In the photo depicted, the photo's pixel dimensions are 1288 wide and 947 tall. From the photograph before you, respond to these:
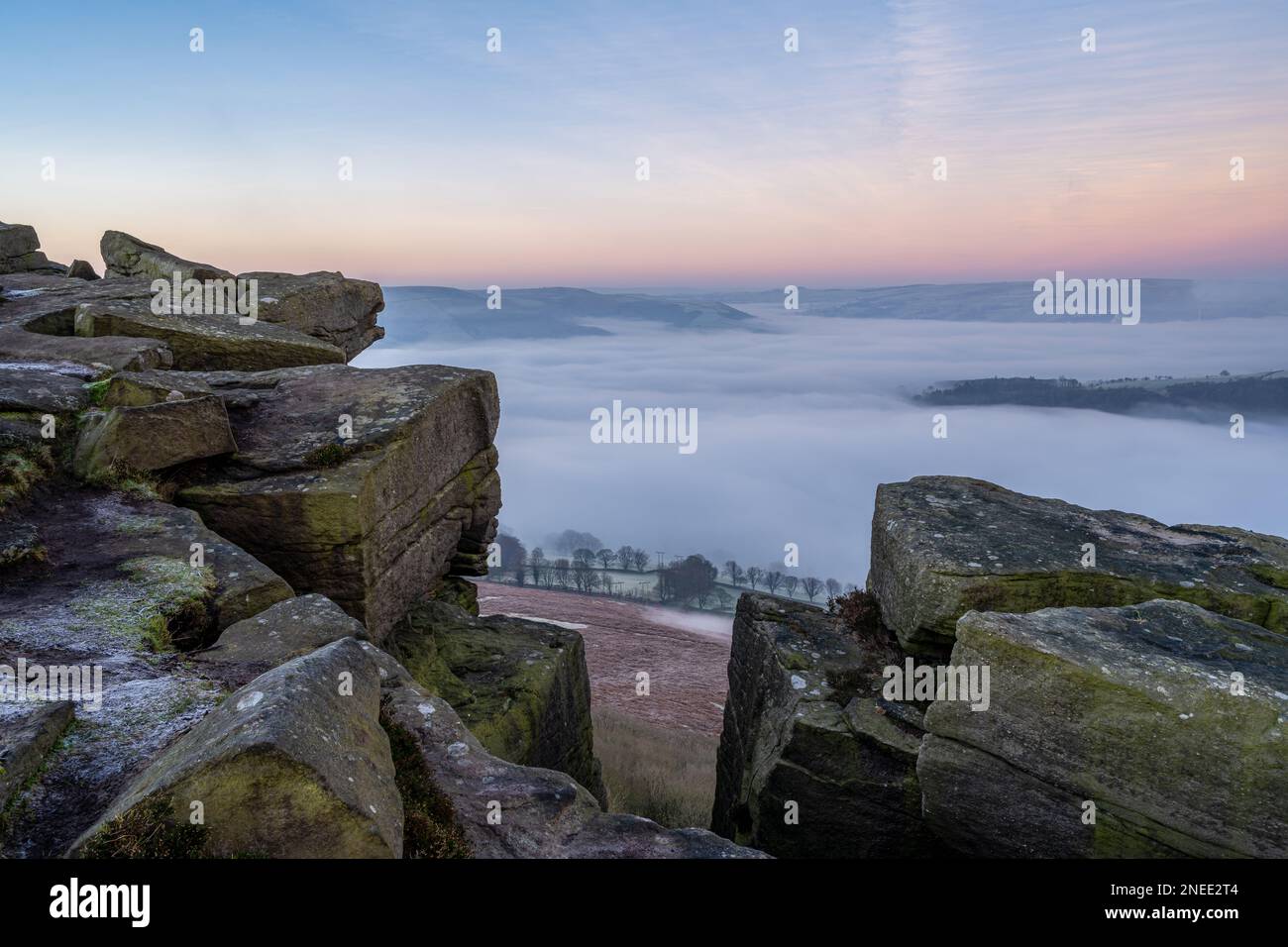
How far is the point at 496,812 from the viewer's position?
222 inches

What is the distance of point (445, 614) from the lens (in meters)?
13.5

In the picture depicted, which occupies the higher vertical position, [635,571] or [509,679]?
[509,679]

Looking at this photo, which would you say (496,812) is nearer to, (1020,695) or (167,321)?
(1020,695)

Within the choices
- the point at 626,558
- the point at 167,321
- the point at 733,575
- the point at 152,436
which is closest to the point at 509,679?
the point at 152,436

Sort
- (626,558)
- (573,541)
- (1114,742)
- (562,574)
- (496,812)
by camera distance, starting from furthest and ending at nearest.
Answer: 1. (573,541)
2. (626,558)
3. (562,574)
4. (1114,742)
5. (496,812)

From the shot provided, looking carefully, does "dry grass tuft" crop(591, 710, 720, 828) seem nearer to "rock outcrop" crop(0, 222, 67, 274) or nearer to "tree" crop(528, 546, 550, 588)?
"rock outcrop" crop(0, 222, 67, 274)

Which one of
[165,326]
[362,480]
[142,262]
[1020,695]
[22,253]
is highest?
[22,253]

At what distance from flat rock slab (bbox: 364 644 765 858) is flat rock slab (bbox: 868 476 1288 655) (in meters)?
5.01

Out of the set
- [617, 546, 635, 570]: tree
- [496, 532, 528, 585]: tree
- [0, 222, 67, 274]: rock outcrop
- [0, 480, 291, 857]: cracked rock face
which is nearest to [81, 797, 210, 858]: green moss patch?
[0, 480, 291, 857]: cracked rock face

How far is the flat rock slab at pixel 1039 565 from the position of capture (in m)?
9.30

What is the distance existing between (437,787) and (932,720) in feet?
14.7

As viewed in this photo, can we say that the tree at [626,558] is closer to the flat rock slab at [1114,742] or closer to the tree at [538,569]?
the tree at [538,569]

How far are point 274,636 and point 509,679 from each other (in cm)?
530

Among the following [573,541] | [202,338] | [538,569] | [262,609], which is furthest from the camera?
[573,541]
